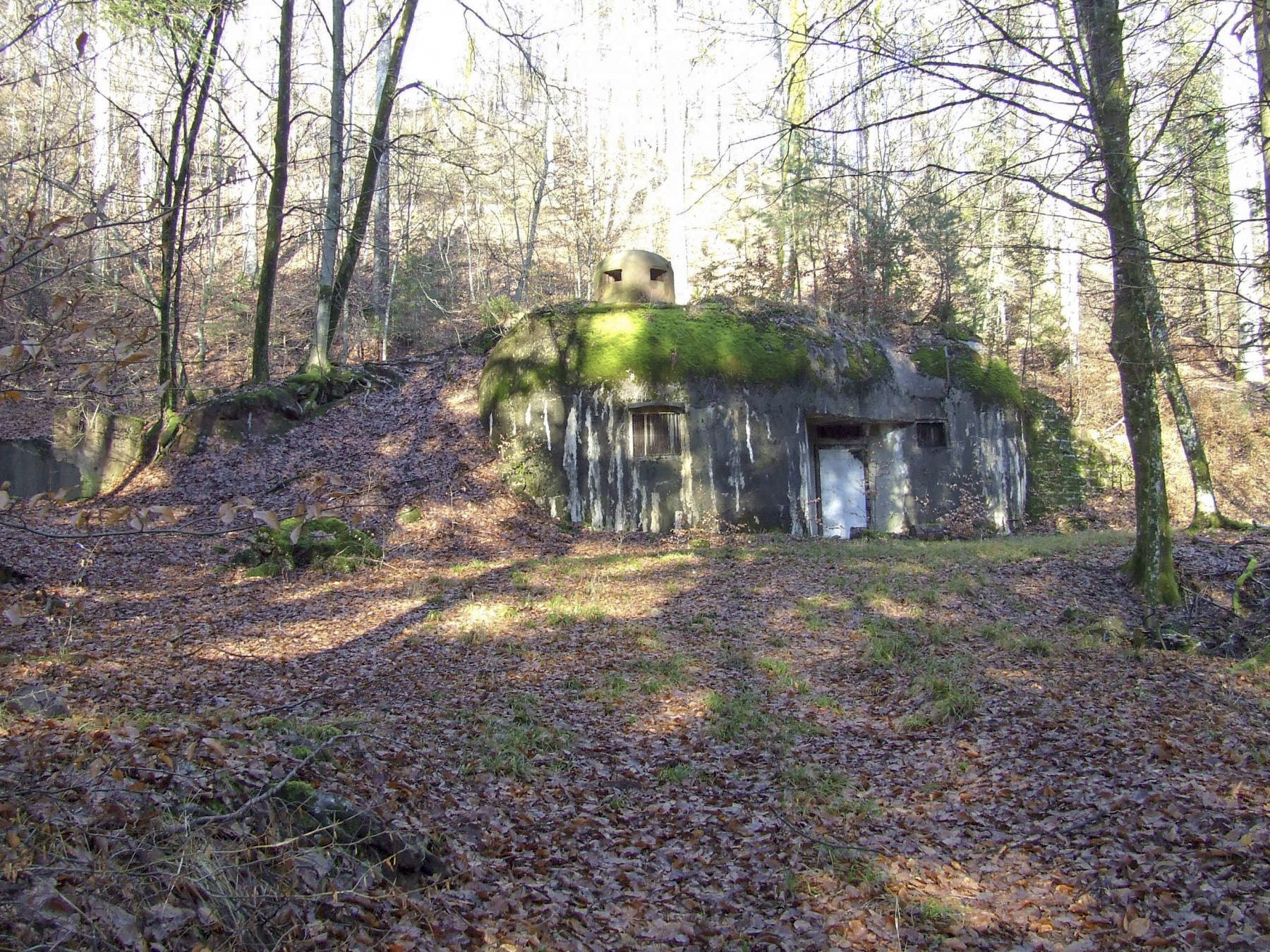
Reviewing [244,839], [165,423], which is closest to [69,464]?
[165,423]

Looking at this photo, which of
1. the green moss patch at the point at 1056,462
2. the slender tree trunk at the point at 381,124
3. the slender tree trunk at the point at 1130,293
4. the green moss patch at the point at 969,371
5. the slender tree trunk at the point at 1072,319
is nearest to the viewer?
the slender tree trunk at the point at 1130,293

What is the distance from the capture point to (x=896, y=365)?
1686 centimetres

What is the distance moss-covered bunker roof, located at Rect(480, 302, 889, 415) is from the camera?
49.4ft

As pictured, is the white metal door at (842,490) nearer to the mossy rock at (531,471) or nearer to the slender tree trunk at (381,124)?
the mossy rock at (531,471)

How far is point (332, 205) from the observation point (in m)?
15.8

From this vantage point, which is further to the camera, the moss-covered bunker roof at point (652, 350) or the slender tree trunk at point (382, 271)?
the slender tree trunk at point (382, 271)

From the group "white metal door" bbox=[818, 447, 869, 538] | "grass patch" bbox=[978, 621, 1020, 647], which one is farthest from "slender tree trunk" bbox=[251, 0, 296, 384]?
"grass patch" bbox=[978, 621, 1020, 647]

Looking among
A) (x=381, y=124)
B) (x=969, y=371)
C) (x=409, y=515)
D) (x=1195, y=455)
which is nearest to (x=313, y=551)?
(x=409, y=515)

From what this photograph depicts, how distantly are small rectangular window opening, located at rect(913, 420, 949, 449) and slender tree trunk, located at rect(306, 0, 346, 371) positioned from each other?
447 inches

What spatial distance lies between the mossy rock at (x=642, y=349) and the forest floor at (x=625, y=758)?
4.62m

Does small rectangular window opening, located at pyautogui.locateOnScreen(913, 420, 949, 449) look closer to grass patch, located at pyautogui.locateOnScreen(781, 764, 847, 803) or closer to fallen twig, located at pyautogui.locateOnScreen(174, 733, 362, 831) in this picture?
grass patch, located at pyautogui.locateOnScreen(781, 764, 847, 803)

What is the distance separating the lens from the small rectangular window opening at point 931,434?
16.8 m

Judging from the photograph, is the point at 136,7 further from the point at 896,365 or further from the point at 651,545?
the point at 896,365

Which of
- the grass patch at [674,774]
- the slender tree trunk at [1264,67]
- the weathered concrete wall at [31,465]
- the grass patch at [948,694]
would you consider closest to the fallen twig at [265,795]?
the grass patch at [674,774]
